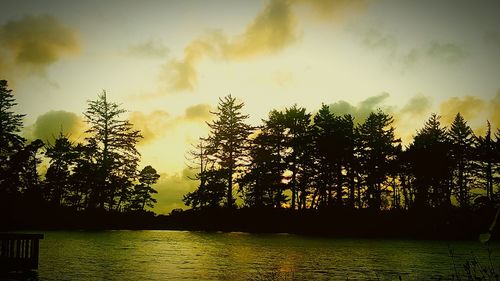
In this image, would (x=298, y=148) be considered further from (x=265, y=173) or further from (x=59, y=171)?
(x=59, y=171)

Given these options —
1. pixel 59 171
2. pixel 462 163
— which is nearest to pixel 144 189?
pixel 59 171

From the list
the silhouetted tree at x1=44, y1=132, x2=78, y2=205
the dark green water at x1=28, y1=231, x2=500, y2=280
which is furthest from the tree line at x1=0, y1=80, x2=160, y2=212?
the dark green water at x1=28, y1=231, x2=500, y2=280

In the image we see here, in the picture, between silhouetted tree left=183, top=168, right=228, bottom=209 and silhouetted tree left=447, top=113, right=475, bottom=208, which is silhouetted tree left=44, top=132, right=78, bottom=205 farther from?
silhouetted tree left=447, top=113, right=475, bottom=208

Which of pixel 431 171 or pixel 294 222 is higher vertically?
pixel 431 171

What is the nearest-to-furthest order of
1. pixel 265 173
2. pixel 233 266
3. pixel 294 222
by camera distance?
pixel 233 266, pixel 294 222, pixel 265 173

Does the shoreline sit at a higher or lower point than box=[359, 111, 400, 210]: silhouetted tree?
lower

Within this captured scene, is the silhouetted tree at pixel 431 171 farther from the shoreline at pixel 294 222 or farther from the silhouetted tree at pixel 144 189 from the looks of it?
the silhouetted tree at pixel 144 189

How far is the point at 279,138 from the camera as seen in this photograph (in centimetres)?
5962

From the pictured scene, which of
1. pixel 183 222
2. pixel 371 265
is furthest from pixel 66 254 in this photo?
pixel 183 222

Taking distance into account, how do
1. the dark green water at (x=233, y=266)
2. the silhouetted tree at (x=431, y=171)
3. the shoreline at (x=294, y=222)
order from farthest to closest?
the silhouetted tree at (x=431, y=171), the shoreline at (x=294, y=222), the dark green water at (x=233, y=266)

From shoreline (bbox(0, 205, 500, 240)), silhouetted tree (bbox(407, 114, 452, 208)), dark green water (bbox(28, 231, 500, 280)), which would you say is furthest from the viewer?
silhouetted tree (bbox(407, 114, 452, 208))

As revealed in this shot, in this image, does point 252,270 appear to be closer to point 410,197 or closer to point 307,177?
point 307,177

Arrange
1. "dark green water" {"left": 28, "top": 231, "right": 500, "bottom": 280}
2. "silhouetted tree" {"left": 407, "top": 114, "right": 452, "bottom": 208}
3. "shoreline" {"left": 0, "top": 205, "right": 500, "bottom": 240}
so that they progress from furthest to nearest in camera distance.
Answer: "silhouetted tree" {"left": 407, "top": 114, "right": 452, "bottom": 208} → "shoreline" {"left": 0, "top": 205, "right": 500, "bottom": 240} → "dark green water" {"left": 28, "top": 231, "right": 500, "bottom": 280}

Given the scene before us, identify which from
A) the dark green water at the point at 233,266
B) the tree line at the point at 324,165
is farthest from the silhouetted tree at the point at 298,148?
the dark green water at the point at 233,266
